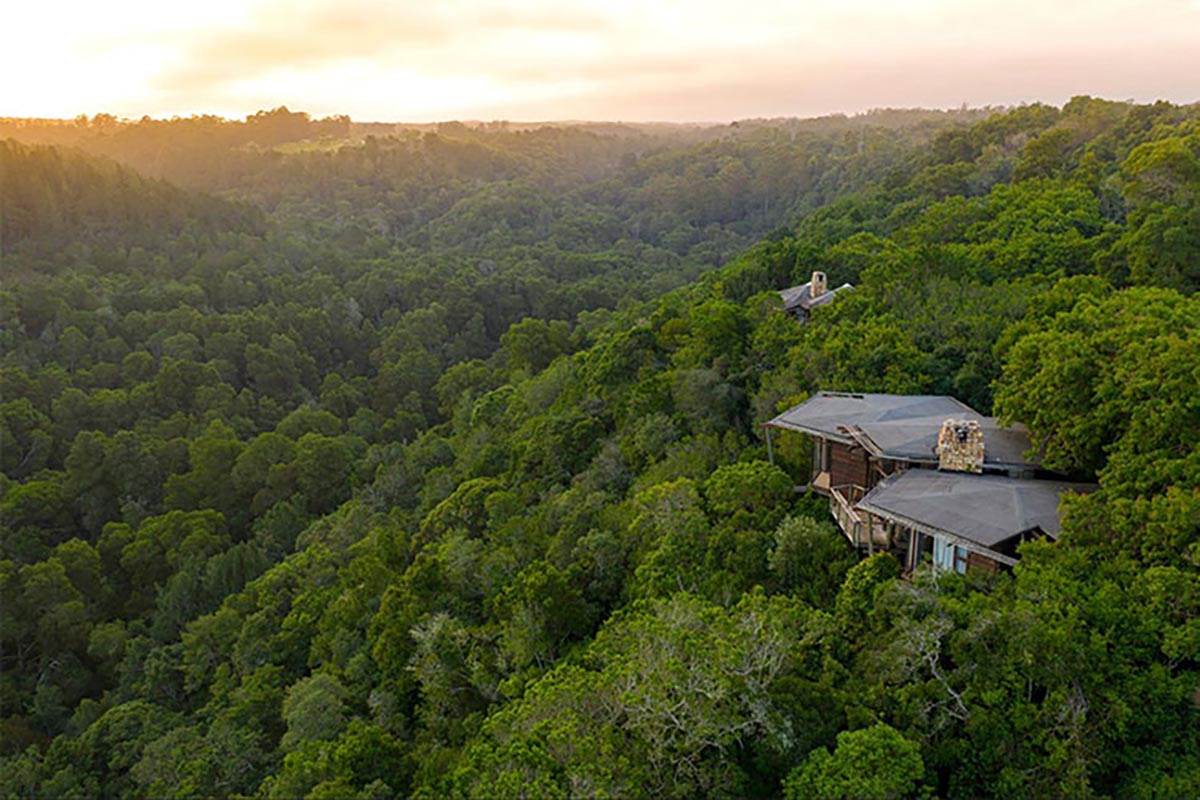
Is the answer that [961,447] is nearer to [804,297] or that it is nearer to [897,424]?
[897,424]

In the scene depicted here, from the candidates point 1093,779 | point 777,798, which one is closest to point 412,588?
point 777,798

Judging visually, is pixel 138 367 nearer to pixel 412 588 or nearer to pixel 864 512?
pixel 412 588

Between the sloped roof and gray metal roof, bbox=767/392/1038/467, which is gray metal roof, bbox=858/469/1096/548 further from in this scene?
the sloped roof

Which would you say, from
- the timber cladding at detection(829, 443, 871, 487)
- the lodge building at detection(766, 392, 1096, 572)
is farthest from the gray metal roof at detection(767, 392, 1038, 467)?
the timber cladding at detection(829, 443, 871, 487)

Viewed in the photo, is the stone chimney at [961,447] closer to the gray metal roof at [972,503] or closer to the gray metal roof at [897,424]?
the gray metal roof at [972,503]

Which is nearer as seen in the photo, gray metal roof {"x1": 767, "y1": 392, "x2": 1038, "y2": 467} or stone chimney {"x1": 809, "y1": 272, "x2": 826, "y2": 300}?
gray metal roof {"x1": 767, "y1": 392, "x2": 1038, "y2": 467}
